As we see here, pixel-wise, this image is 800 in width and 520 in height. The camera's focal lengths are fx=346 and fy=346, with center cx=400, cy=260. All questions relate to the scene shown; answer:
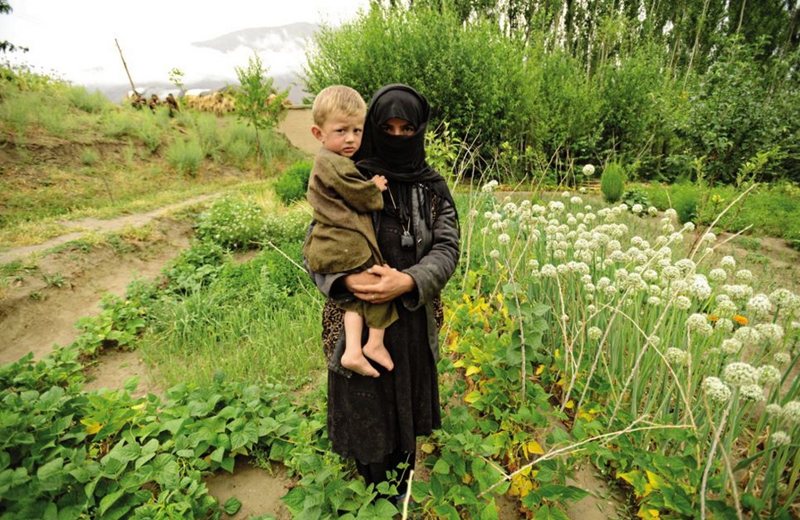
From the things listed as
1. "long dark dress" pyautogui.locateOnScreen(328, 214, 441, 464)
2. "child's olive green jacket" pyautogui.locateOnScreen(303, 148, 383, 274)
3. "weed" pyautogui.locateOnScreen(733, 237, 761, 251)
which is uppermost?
"child's olive green jacket" pyautogui.locateOnScreen(303, 148, 383, 274)

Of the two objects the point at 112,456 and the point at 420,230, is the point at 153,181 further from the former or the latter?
the point at 420,230

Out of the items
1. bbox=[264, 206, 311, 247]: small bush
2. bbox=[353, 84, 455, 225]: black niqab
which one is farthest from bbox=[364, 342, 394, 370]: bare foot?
bbox=[264, 206, 311, 247]: small bush

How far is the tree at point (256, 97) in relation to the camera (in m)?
11.2

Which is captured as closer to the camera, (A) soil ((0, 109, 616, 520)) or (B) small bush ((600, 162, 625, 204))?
(A) soil ((0, 109, 616, 520))

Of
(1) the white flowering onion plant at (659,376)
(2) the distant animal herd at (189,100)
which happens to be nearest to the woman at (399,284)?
(1) the white flowering onion plant at (659,376)

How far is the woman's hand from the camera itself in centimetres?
123

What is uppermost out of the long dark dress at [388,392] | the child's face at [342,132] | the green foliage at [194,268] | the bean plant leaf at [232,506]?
the child's face at [342,132]

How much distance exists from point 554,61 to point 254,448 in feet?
42.4

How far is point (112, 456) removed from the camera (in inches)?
70.3

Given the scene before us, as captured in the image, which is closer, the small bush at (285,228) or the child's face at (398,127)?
the child's face at (398,127)

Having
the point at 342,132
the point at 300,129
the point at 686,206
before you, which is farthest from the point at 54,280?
the point at 300,129

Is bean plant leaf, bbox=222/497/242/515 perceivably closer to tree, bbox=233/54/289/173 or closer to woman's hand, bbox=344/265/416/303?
woman's hand, bbox=344/265/416/303

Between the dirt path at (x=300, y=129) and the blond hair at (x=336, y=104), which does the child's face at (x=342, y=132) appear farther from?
the dirt path at (x=300, y=129)

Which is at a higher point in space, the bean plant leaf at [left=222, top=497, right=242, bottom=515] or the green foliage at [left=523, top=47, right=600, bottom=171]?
the green foliage at [left=523, top=47, right=600, bottom=171]
